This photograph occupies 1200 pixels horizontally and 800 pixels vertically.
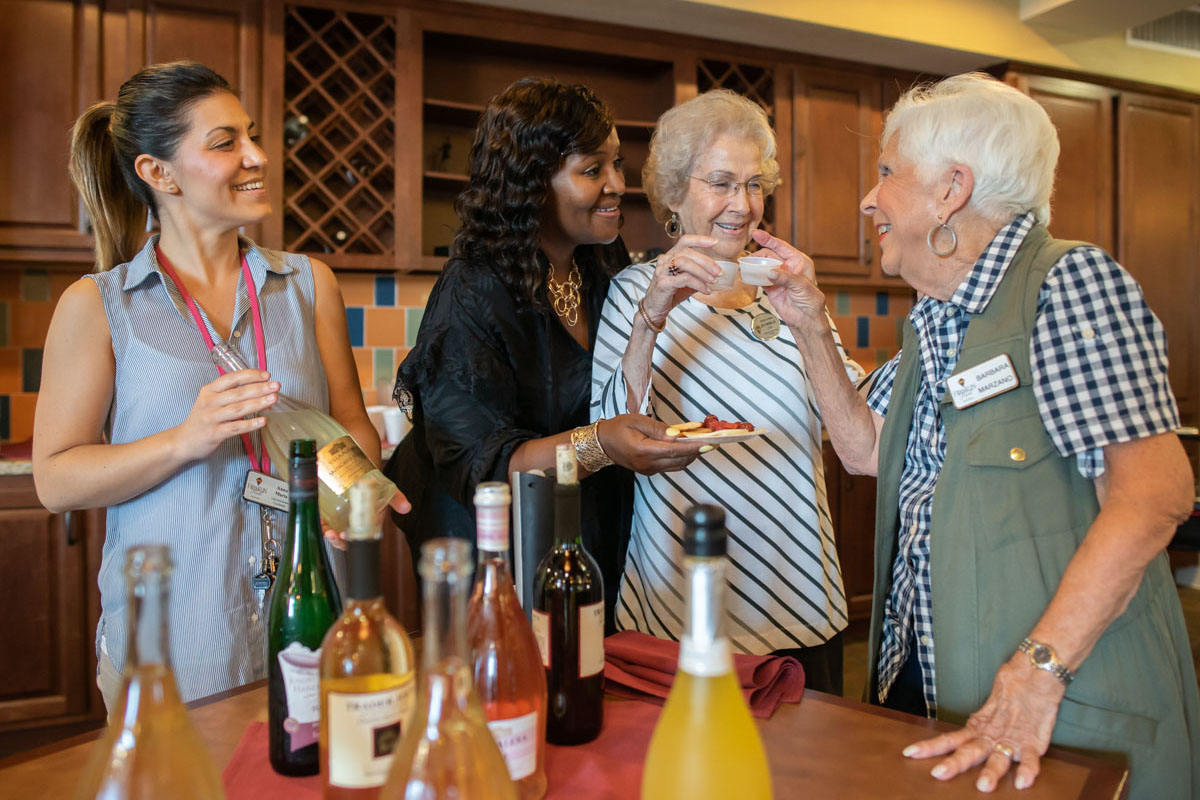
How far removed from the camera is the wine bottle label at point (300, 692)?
0.81 m

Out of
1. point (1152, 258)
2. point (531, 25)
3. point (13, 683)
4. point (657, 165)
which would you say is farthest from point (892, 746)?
point (1152, 258)

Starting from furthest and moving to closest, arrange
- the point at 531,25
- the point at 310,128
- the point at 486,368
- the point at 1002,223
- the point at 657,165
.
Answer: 1. the point at 531,25
2. the point at 310,128
3. the point at 657,165
4. the point at 486,368
5. the point at 1002,223

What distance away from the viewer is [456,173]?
3814mm

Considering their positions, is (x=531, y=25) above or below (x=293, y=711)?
above

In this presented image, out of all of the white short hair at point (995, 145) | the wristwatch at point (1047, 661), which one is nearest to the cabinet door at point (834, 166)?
the white short hair at point (995, 145)

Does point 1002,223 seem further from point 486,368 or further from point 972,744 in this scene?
point 486,368

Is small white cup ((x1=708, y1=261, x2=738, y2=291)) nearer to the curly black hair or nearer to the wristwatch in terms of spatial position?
the curly black hair

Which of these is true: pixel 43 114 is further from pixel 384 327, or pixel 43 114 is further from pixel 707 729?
pixel 707 729

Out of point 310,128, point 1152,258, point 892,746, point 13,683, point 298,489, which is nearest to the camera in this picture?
point 298,489

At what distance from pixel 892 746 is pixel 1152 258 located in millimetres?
4839

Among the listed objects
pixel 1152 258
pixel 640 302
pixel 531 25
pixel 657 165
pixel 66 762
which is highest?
pixel 531 25

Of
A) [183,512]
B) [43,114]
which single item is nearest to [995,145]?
[183,512]

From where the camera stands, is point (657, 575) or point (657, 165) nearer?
point (657, 575)

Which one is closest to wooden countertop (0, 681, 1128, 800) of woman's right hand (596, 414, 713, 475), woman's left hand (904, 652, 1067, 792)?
woman's left hand (904, 652, 1067, 792)
